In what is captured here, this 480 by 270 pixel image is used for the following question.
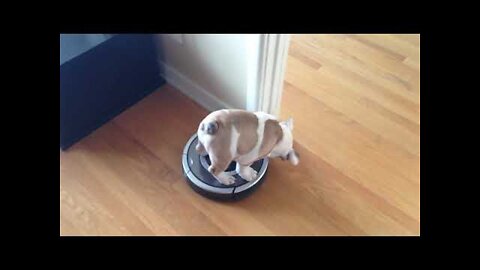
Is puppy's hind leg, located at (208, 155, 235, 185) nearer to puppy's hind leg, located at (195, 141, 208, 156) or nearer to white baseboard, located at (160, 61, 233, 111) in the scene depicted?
puppy's hind leg, located at (195, 141, 208, 156)

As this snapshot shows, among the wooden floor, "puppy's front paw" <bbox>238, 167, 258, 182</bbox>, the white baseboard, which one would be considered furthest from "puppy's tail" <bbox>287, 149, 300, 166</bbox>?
the white baseboard

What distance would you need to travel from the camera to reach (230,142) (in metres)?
1.12

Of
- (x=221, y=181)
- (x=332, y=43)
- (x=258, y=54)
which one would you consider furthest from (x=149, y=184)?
(x=332, y=43)

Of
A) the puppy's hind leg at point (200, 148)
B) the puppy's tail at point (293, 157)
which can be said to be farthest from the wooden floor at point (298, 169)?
the puppy's hind leg at point (200, 148)

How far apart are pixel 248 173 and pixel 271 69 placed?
0.31 m

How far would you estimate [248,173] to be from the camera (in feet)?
4.17

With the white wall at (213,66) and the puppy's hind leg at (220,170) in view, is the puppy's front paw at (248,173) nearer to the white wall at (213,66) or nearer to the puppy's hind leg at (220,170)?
the puppy's hind leg at (220,170)

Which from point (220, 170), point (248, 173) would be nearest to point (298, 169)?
point (248, 173)

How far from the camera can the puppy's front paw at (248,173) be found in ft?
4.14

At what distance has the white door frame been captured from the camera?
1.14 metres

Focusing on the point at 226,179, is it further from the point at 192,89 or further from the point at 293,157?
the point at 192,89

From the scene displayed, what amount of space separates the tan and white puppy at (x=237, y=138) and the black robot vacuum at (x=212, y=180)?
0.10 feet

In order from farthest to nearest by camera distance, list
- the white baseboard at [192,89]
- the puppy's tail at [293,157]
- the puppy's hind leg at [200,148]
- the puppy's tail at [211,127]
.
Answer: the white baseboard at [192,89] → the puppy's tail at [293,157] → the puppy's hind leg at [200,148] → the puppy's tail at [211,127]

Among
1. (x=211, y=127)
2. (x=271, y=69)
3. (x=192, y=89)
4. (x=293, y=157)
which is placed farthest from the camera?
(x=192, y=89)
